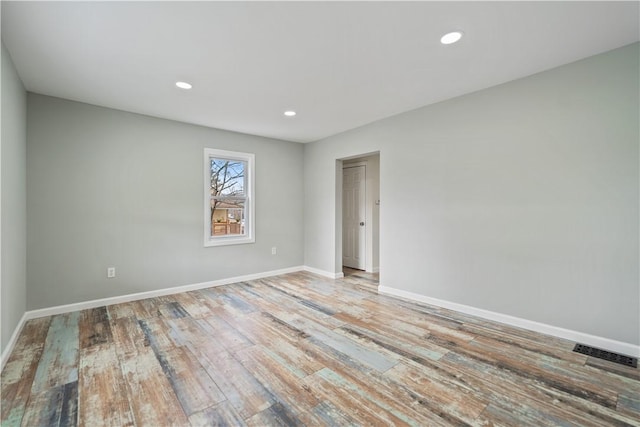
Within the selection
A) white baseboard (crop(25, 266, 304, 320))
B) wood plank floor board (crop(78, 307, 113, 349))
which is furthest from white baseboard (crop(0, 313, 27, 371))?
wood plank floor board (crop(78, 307, 113, 349))

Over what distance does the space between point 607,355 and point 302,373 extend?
98.7 inches

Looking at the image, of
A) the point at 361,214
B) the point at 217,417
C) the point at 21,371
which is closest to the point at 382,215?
the point at 361,214

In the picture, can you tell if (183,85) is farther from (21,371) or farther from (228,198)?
(21,371)

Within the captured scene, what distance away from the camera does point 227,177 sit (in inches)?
185

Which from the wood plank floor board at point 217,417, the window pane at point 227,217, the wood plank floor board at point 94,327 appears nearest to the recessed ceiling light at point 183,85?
the window pane at point 227,217

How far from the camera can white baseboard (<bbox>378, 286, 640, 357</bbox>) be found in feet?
7.55

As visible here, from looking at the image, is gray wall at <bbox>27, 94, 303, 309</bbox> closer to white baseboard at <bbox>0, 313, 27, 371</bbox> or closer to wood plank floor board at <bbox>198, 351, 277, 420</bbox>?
white baseboard at <bbox>0, 313, 27, 371</bbox>

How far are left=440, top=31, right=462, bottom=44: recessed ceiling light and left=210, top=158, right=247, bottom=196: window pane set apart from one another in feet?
11.7

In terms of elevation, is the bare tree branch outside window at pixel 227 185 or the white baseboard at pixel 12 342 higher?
the bare tree branch outside window at pixel 227 185

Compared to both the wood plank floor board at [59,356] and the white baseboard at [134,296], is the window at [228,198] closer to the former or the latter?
the white baseboard at [134,296]

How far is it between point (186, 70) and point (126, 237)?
2.38 meters

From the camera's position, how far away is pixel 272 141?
5.14 metres

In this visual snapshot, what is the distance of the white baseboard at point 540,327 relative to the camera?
2303mm

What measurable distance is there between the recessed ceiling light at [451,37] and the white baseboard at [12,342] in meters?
4.18
